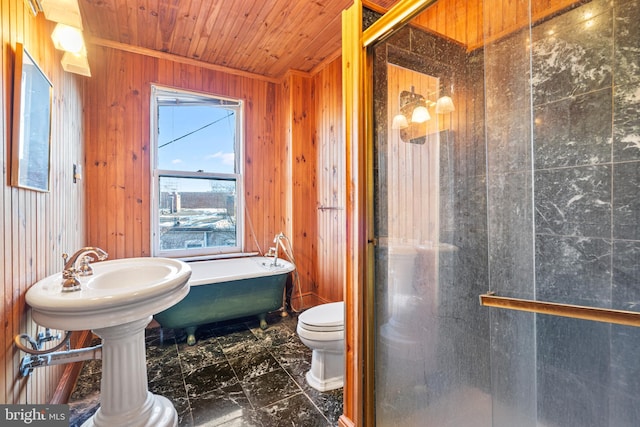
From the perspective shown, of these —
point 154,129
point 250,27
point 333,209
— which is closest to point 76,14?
point 250,27

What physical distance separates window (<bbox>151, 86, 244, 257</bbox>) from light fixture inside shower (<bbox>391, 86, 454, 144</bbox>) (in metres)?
2.28

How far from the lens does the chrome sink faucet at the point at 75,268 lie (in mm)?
1123

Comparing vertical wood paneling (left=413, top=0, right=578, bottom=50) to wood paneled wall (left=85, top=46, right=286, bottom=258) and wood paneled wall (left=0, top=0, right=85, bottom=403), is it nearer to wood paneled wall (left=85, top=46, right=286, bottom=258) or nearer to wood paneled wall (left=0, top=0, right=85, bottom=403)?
wood paneled wall (left=0, top=0, right=85, bottom=403)

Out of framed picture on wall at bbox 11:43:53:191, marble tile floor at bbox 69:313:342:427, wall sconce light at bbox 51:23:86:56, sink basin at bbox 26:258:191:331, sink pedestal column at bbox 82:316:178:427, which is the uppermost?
wall sconce light at bbox 51:23:86:56

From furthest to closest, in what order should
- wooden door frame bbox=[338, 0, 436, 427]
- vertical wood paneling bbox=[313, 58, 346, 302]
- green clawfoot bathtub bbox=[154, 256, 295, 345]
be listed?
vertical wood paneling bbox=[313, 58, 346, 302] → green clawfoot bathtub bbox=[154, 256, 295, 345] → wooden door frame bbox=[338, 0, 436, 427]

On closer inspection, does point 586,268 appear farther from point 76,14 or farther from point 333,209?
point 76,14

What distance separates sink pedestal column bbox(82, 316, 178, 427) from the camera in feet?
4.22

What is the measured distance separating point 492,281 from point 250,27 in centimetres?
256

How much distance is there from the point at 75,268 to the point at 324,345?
1358 millimetres

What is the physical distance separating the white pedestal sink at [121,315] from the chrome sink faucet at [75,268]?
0.12ft

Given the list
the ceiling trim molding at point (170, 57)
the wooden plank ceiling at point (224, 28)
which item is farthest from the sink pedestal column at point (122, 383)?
the ceiling trim molding at point (170, 57)

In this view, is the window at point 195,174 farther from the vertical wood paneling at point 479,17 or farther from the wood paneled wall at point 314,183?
the vertical wood paneling at point 479,17

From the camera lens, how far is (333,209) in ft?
9.48

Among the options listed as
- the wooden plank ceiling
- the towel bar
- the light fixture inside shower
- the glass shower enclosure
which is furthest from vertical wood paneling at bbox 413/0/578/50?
the wooden plank ceiling
